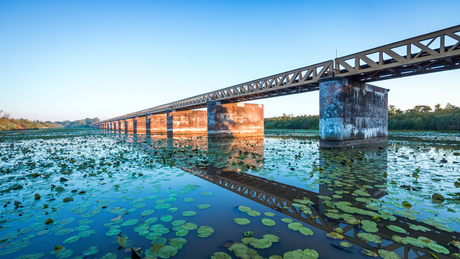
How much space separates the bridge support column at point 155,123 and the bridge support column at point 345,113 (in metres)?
39.9

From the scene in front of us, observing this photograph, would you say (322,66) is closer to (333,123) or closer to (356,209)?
(333,123)

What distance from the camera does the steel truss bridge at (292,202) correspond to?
2137 mm

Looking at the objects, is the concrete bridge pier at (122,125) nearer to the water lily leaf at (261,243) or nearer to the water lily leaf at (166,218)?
the water lily leaf at (166,218)

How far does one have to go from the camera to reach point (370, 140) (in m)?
13.6

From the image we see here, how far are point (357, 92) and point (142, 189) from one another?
13.8 meters

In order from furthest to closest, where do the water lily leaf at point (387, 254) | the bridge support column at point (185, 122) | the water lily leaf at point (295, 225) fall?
1. the bridge support column at point (185, 122)
2. the water lily leaf at point (295, 225)
3. the water lily leaf at point (387, 254)

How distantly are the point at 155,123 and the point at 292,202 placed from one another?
46.6 m

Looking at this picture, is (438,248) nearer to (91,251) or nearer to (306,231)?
(306,231)

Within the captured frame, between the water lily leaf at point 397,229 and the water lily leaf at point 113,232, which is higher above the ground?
the water lily leaf at point 397,229

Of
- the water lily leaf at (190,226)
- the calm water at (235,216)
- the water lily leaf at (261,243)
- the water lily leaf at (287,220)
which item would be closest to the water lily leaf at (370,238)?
the calm water at (235,216)

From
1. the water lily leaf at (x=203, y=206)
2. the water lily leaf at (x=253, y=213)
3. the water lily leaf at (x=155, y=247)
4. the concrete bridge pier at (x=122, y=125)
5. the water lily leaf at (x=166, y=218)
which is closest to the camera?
the water lily leaf at (x=155, y=247)

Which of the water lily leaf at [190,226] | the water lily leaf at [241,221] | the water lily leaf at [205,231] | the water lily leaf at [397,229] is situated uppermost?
the water lily leaf at [397,229]

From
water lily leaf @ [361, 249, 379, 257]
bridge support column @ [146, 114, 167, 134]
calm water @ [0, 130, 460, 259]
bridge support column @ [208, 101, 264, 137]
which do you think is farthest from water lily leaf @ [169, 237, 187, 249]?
bridge support column @ [146, 114, 167, 134]

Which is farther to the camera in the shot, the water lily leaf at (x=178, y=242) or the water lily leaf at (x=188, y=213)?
the water lily leaf at (x=188, y=213)
